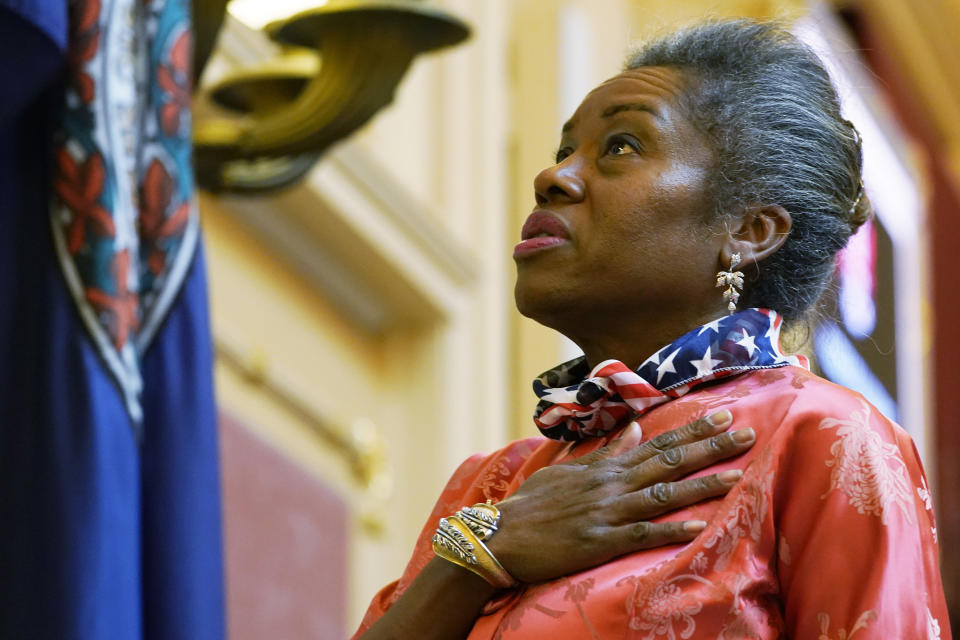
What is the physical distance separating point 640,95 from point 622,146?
50 mm

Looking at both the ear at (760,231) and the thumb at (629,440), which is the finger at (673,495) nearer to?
the thumb at (629,440)

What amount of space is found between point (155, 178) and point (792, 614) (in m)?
0.95

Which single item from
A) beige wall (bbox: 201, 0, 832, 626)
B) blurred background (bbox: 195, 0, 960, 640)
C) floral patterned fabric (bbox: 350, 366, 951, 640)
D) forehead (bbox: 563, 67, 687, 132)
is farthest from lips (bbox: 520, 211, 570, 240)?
beige wall (bbox: 201, 0, 832, 626)

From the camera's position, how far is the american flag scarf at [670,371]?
1.54 m

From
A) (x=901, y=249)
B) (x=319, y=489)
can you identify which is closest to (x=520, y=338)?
(x=319, y=489)

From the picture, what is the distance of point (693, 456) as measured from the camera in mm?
1469

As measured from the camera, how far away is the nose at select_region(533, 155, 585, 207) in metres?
1.60

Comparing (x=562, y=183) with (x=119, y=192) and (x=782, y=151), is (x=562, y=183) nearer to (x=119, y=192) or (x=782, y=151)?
(x=782, y=151)

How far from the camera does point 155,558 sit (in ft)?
6.54

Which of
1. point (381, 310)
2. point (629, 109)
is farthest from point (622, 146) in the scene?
point (381, 310)

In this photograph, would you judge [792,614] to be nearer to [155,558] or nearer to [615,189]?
[615,189]

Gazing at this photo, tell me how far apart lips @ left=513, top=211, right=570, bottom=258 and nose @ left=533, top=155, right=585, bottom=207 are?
0.06 feet

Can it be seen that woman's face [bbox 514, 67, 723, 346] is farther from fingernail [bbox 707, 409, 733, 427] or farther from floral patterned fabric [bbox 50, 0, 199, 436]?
floral patterned fabric [bbox 50, 0, 199, 436]

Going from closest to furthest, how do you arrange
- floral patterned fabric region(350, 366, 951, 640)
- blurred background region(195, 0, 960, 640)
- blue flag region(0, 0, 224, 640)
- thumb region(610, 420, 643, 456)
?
floral patterned fabric region(350, 366, 951, 640) → thumb region(610, 420, 643, 456) → blue flag region(0, 0, 224, 640) → blurred background region(195, 0, 960, 640)
